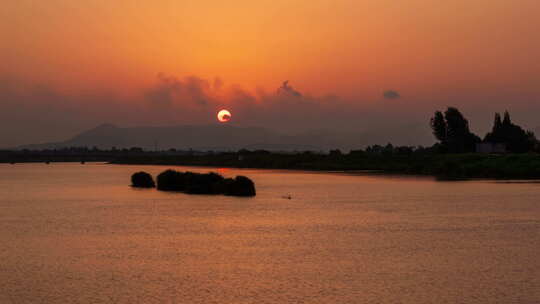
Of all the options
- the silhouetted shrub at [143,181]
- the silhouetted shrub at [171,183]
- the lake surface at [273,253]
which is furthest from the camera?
the silhouetted shrub at [143,181]

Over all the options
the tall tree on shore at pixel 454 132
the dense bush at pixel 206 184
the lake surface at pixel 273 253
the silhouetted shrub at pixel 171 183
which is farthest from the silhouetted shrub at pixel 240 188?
the tall tree on shore at pixel 454 132

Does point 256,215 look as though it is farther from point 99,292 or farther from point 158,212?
point 99,292

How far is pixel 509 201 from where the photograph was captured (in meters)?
74.9

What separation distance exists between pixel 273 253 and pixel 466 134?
15496 cm

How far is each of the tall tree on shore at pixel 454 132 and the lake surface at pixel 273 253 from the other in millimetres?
113483

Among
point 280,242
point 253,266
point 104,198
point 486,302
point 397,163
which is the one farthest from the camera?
point 397,163

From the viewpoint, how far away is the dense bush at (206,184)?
88.8m

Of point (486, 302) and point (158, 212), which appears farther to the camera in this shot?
point (158, 212)

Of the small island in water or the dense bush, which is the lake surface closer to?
the dense bush

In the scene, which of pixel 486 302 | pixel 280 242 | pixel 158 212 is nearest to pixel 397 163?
pixel 158 212

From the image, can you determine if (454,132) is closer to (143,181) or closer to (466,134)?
(466,134)

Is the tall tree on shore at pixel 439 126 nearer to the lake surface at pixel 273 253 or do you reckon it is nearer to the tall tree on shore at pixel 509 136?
the tall tree on shore at pixel 509 136

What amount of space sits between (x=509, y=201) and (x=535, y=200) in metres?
2.96

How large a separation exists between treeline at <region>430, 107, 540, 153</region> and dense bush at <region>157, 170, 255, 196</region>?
98.9m
